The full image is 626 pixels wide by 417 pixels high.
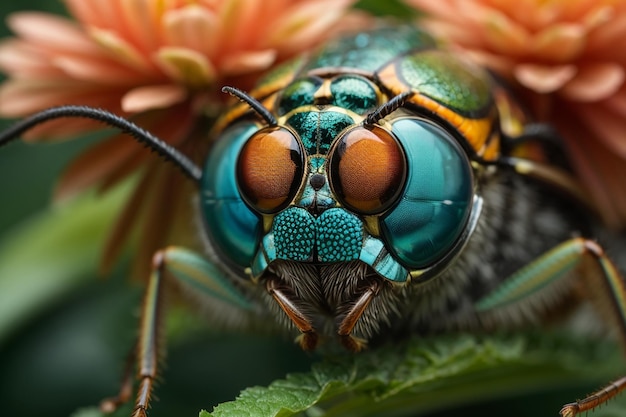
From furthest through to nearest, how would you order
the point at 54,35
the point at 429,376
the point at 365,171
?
the point at 54,35 < the point at 429,376 < the point at 365,171

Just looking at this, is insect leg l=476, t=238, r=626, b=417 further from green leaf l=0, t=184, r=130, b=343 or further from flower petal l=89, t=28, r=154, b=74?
green leaf l=0, t=184, r=130, b=343

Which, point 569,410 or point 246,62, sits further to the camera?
point 246,62

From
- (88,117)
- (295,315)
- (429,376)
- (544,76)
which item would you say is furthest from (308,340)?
(544,76)

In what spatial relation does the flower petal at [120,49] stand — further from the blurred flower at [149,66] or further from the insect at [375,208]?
the insect at [375,208]

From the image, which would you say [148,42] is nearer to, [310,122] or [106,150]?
[106,150]

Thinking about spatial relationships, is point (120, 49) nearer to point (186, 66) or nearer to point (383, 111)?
point (186, 66)

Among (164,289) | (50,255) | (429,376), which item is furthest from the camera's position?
(50,255)

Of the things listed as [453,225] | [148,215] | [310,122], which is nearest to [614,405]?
[453,225]
